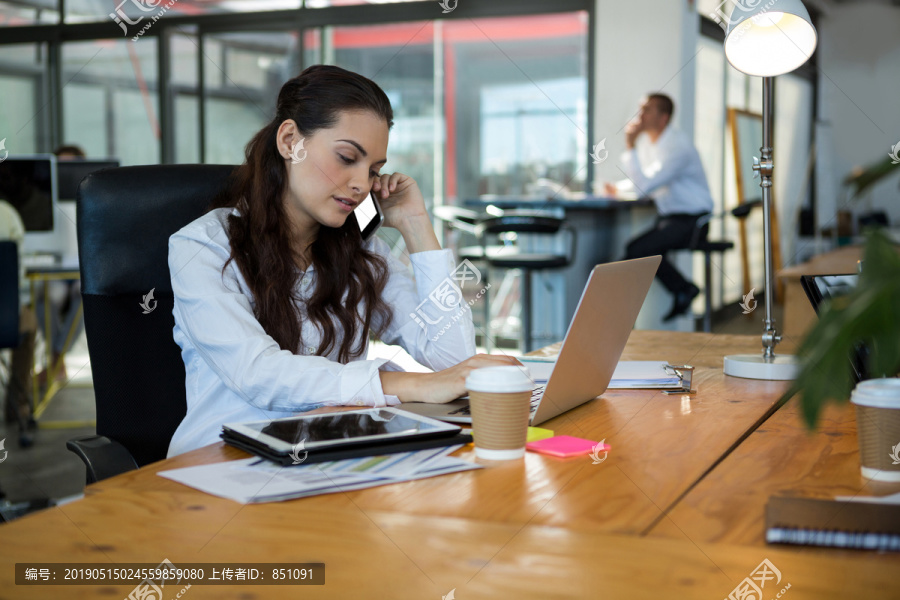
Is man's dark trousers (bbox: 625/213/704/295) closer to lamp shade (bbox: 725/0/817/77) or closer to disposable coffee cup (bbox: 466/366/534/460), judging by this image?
lamp shade (bbox: 725/0/817/77)

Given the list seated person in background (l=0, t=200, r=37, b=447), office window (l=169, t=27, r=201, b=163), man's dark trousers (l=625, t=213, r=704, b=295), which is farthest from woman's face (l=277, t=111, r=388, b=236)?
office window (l=169, t=27, r=201, b=163)

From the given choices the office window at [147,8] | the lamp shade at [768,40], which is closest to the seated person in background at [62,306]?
the office window at [147,8]

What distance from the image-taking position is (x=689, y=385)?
4.60ft

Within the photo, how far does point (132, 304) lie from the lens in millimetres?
1535

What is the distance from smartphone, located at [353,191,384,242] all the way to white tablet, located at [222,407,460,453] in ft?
2.39

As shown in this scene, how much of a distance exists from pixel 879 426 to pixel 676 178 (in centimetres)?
451

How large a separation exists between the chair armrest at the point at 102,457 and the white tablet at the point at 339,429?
32 centimetres

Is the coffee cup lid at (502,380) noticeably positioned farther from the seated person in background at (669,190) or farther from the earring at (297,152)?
the seated person in background at (669,190)

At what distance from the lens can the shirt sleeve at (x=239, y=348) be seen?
4.15 feet

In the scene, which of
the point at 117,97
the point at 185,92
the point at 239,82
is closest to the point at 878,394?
the point at 239,82

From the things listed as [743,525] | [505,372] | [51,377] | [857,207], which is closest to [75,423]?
[51,377]

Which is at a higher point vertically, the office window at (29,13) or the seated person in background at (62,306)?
the office window at (29,13)

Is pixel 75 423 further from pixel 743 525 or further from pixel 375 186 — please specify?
pixel 743 525

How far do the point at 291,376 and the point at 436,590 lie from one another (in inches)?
25.9
